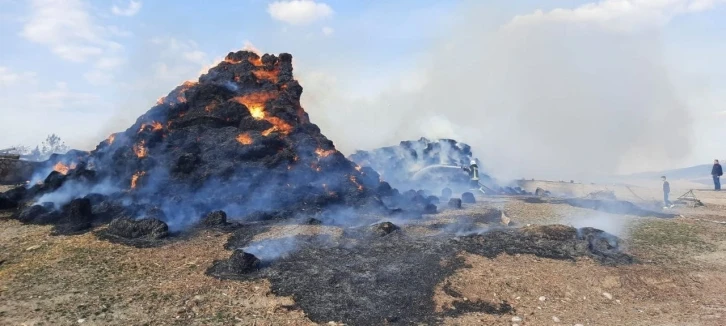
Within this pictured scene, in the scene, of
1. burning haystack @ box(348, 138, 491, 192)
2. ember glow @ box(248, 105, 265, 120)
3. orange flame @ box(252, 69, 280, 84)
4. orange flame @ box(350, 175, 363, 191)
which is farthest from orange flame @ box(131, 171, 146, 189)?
burning haystack @ box(348, 138, 491, 192)

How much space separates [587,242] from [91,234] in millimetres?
18378

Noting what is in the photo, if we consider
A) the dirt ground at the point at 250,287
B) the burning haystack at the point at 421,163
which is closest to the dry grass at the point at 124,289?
the dirt ground at the point at 250,287

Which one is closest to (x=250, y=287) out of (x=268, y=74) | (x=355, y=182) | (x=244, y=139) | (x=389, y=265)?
(x=389, y=265)

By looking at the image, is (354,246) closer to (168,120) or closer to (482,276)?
(482,276)

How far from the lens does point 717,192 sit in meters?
33.5

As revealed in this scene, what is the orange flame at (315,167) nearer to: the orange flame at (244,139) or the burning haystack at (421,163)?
the orange flame at (244,139)

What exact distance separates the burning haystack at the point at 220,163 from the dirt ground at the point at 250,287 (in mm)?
4275

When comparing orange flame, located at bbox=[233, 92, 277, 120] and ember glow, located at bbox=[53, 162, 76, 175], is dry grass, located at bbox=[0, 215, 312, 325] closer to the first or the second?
orange flame, located at bbox=[233, 92, 277, 120]

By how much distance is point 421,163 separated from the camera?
48719mm

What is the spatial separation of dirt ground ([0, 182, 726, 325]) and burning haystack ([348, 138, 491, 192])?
2607cm

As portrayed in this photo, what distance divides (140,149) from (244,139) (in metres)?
6.03

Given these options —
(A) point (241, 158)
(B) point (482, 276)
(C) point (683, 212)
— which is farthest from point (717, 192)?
(A) point (241, 158)

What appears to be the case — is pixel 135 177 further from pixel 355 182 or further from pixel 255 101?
pixel 355 182

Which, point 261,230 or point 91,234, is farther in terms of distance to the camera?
point 261,230
